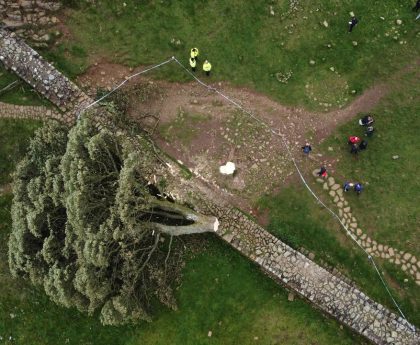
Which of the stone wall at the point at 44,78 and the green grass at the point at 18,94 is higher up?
the stone wall at the point at 44,78

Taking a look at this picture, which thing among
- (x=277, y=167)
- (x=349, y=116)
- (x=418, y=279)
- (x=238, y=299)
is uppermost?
(x=349, y=116)

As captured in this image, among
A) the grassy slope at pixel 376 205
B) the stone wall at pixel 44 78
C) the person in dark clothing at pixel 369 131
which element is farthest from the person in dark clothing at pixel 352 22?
the stone wall at pixel 44 78

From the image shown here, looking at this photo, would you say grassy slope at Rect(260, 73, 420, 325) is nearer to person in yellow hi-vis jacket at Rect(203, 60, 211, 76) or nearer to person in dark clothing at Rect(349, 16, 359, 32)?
person in dark clothing at Rect(349, 16, 359, 32)

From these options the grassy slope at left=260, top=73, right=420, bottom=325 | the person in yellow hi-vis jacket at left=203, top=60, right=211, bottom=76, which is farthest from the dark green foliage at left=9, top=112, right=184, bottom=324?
the grassy slope at left=260, top=73, right=420, bottom=325

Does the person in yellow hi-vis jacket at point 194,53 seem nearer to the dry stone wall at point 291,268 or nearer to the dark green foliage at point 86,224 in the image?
the dry stone wall at point 291,268

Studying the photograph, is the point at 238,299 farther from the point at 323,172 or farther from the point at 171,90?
the point at 171,90

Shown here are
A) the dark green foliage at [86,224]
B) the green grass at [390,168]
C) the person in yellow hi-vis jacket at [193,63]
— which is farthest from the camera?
the person in yellow hi-vis jacket at [193,63]

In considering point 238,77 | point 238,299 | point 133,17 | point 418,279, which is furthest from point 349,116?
point 133,17
